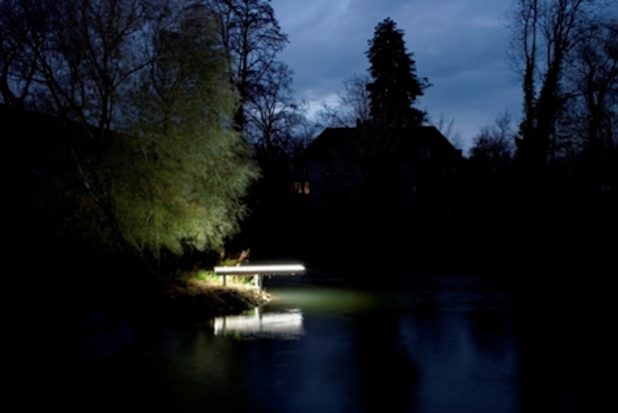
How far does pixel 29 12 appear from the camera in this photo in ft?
46.2

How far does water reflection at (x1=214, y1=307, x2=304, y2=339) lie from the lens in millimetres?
11328

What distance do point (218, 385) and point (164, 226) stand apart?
7940mm

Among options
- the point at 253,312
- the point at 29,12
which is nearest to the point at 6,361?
the point at 253,312

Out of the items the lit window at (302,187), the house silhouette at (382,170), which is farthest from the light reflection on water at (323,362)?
the lit window at (302,187)

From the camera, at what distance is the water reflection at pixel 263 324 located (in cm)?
1133

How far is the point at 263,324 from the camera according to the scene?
40.5 ft

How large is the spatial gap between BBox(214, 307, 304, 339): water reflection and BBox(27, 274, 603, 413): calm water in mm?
24

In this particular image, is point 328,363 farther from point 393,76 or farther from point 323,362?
point 393,76

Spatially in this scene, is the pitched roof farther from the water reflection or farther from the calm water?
the water reflection

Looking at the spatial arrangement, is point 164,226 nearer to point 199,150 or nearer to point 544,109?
point 199,150

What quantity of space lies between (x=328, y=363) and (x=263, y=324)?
3529 mm

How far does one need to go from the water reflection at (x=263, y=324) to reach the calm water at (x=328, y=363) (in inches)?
0.9

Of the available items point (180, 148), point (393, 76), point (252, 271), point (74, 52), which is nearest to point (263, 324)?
point (252, 271)

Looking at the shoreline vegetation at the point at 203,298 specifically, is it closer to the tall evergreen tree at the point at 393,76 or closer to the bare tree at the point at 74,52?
the bare tree at the point at 74,52
